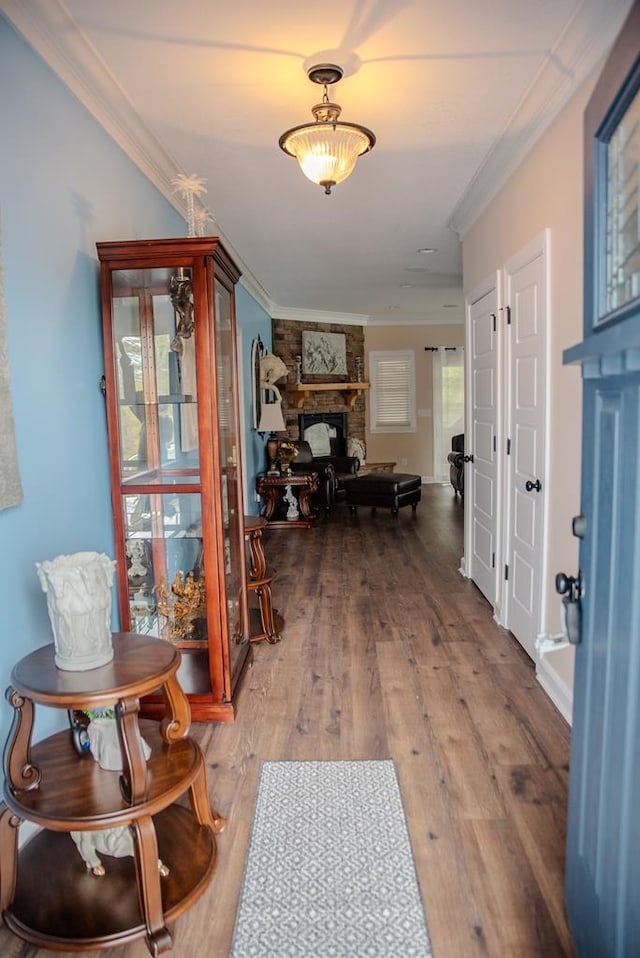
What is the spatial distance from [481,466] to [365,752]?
7.58 ft

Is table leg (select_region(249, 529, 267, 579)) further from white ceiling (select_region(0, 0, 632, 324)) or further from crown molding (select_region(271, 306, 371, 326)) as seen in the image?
crown molding (select_region(271, 306, 371, 326))

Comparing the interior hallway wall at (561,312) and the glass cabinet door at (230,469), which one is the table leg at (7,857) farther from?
the interior hallway wall at (561,312)

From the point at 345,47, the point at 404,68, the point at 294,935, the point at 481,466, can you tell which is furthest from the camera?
the point at 481,466

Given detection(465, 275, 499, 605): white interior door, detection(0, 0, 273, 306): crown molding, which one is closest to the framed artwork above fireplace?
detection(465, 275, 499, 605): white interior door

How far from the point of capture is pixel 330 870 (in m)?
1.77

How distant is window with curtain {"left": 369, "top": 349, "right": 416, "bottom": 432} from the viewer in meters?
9.88

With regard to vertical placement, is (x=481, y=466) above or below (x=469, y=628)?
above

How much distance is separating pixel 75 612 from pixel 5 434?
55 centimetres

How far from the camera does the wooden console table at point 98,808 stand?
1.50m

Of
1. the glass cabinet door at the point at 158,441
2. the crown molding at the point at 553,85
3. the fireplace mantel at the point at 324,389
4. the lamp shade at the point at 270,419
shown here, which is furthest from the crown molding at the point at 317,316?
the glass cabinet door at the point at 158,441

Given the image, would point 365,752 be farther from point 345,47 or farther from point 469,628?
point 345,47

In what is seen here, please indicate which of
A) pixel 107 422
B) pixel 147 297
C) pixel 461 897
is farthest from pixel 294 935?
pixel 147 297

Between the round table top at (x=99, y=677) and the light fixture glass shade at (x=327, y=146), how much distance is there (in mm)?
1943

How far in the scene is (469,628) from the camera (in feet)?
12.0
